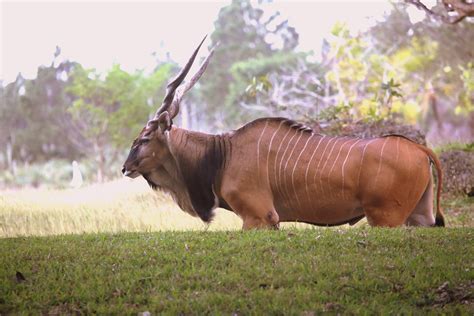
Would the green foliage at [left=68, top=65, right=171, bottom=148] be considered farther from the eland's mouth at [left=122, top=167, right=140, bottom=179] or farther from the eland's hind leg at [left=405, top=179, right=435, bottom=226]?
the eland's hind leg at [left=405, top=179, right=435, bottom=226]

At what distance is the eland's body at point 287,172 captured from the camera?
253 inches

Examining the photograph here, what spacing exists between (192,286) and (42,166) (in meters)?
33.6

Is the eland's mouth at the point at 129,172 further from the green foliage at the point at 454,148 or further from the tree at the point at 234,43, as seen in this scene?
the tree at the point at 234,43

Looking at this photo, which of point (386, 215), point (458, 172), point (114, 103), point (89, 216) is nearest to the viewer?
point (386, 215)

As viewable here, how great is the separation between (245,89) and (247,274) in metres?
25.1

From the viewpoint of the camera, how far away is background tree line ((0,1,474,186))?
95.6ft

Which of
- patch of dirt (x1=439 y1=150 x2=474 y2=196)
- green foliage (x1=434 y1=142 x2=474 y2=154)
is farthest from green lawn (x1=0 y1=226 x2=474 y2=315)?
green foliage (x1=434 y1=142 x2=474 y2=154)

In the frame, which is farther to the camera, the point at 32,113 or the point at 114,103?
the point at 32,113

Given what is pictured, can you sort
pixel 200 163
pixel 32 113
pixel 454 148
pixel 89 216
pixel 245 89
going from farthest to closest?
pixel 32 113 → pixel 245 89 → pixel 454 148 → pixel 89 216 → pixel 200 163

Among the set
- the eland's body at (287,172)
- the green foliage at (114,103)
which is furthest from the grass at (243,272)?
the green foliage at (114,103)

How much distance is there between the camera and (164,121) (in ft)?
22.6

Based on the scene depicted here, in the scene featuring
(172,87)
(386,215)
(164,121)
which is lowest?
(386,215)

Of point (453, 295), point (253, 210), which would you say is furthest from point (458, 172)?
point (453, 295)

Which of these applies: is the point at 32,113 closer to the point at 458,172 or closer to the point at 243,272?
the point at 458,172
